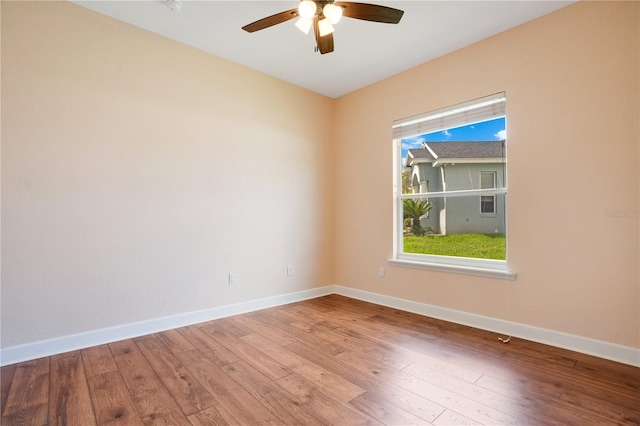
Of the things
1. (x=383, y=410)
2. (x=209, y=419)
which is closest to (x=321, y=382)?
(x=383, y=410)

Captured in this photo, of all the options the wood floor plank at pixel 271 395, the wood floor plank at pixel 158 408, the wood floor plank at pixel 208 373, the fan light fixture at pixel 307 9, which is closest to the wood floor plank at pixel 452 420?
the wood floor plank at pixel 271 395

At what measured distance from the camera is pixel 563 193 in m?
2.51

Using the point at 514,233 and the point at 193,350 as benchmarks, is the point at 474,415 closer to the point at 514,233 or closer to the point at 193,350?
the point at 514,233

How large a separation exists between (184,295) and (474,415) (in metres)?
2.61

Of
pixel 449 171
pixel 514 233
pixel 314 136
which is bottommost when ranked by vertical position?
pixel 514 233

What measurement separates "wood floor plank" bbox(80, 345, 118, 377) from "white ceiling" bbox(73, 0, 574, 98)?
280cm

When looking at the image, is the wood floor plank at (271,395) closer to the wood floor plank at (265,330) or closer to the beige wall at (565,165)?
the wood floor plank at (265,330)

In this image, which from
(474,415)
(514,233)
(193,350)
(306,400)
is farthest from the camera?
(514,233)

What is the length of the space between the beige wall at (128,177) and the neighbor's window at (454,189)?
1.48 meters

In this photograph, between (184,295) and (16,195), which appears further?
(184,295)

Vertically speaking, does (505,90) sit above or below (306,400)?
above

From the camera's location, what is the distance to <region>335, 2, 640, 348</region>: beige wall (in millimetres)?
2250

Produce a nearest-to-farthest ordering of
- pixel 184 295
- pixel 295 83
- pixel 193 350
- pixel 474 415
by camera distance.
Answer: pixel 474 415 → pixel 193 350 → pixel 184 295 → pixel 295 83

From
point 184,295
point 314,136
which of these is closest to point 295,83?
point 314,136
